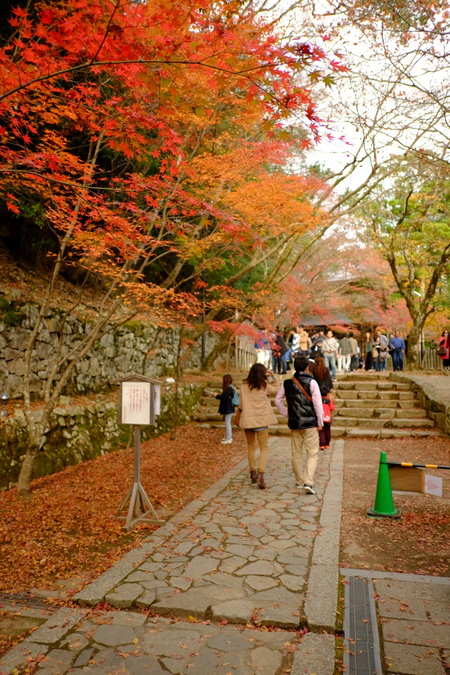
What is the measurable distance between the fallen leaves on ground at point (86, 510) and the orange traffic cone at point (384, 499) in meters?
2.58

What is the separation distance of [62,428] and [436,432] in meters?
8.77

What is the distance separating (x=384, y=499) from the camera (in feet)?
20.1

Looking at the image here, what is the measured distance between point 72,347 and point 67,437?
2699 mm

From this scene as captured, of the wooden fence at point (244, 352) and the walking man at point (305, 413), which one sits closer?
the walking man at point (305, 413)

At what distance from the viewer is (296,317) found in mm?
24062

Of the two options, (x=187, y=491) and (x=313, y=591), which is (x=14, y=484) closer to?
(x=187, y=491)

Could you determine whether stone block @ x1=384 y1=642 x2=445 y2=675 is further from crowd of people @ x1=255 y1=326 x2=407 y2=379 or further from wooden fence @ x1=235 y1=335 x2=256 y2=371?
wooden fence @ x1=235 y1=335 x2=256 y2=371

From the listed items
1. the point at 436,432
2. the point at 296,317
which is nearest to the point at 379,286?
the point at 296,317

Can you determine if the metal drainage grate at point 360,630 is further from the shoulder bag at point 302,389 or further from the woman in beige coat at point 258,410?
the woman in beige coat at point 258,410

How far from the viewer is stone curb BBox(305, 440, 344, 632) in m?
3.68

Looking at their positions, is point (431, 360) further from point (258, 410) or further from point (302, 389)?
point (258, 410)

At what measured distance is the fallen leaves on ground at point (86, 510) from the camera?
15.4ft

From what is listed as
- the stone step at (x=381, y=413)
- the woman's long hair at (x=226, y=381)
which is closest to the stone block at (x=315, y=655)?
the woman's long hair at (x=226, y=381)

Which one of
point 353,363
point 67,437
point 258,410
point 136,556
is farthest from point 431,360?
point 136,556
